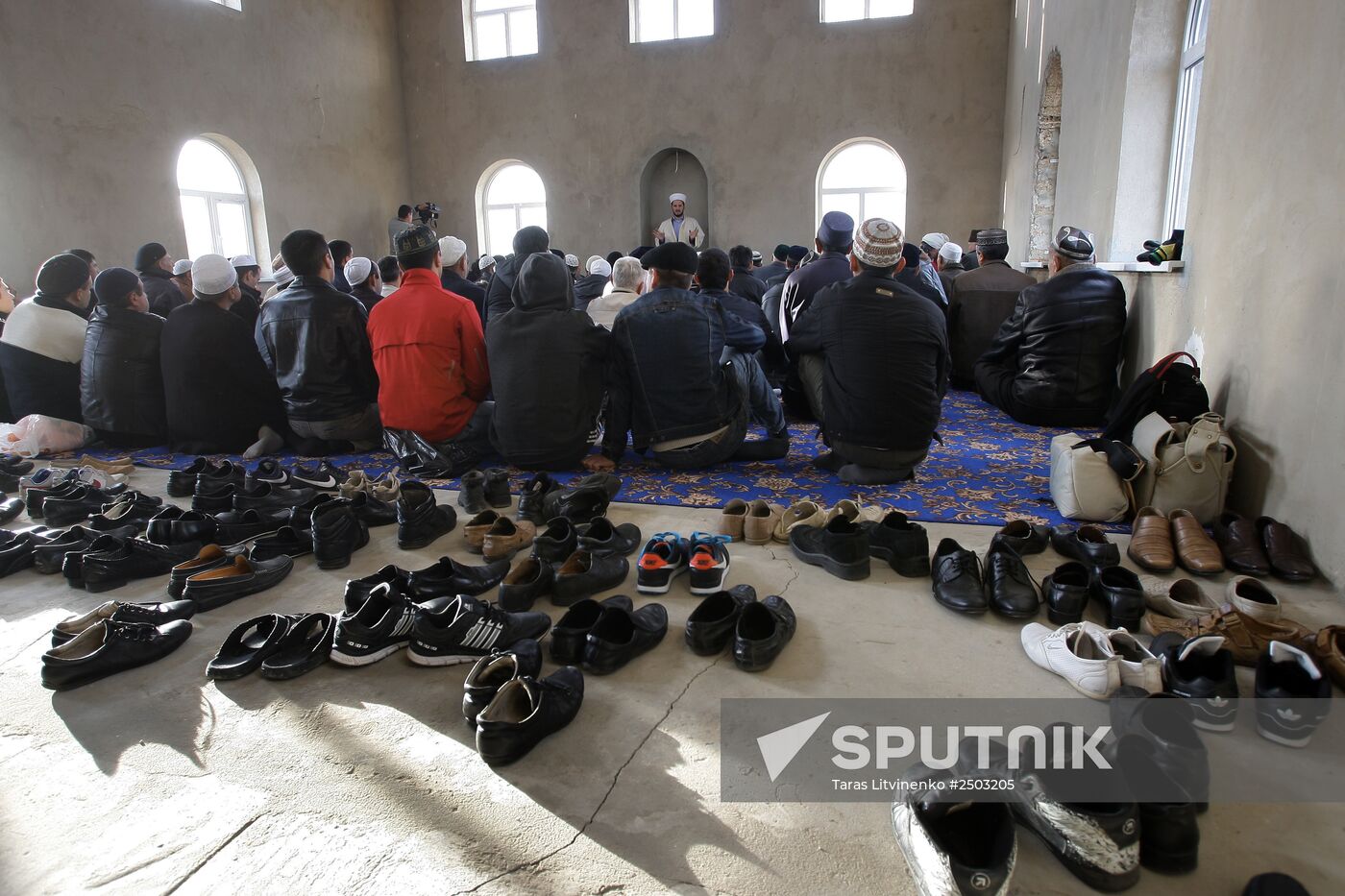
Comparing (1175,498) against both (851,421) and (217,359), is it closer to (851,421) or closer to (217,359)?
(851,421)

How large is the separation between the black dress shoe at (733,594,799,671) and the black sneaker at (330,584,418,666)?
82 centimetres

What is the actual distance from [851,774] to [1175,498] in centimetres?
196

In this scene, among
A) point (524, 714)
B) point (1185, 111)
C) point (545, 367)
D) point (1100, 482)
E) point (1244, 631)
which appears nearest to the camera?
point (524, 714)

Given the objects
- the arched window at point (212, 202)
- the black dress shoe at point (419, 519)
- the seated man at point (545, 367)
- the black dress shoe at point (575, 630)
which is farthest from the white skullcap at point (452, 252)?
the arched window at point (212, 202)

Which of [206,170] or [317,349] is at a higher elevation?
[206,170]

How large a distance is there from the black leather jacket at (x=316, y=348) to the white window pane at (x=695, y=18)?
8.81 metres

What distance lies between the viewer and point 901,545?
2.45m

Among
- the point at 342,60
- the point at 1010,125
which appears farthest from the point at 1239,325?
the point at 342,60

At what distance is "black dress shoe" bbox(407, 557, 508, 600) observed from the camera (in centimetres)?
224

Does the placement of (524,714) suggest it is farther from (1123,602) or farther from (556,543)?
(1123,602)

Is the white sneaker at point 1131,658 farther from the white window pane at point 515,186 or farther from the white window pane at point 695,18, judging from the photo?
the white window pane at point 515,186

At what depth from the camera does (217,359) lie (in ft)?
13.9

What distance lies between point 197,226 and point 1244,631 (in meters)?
10.1

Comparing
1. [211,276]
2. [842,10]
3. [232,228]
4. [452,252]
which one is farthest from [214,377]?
[842,10]
